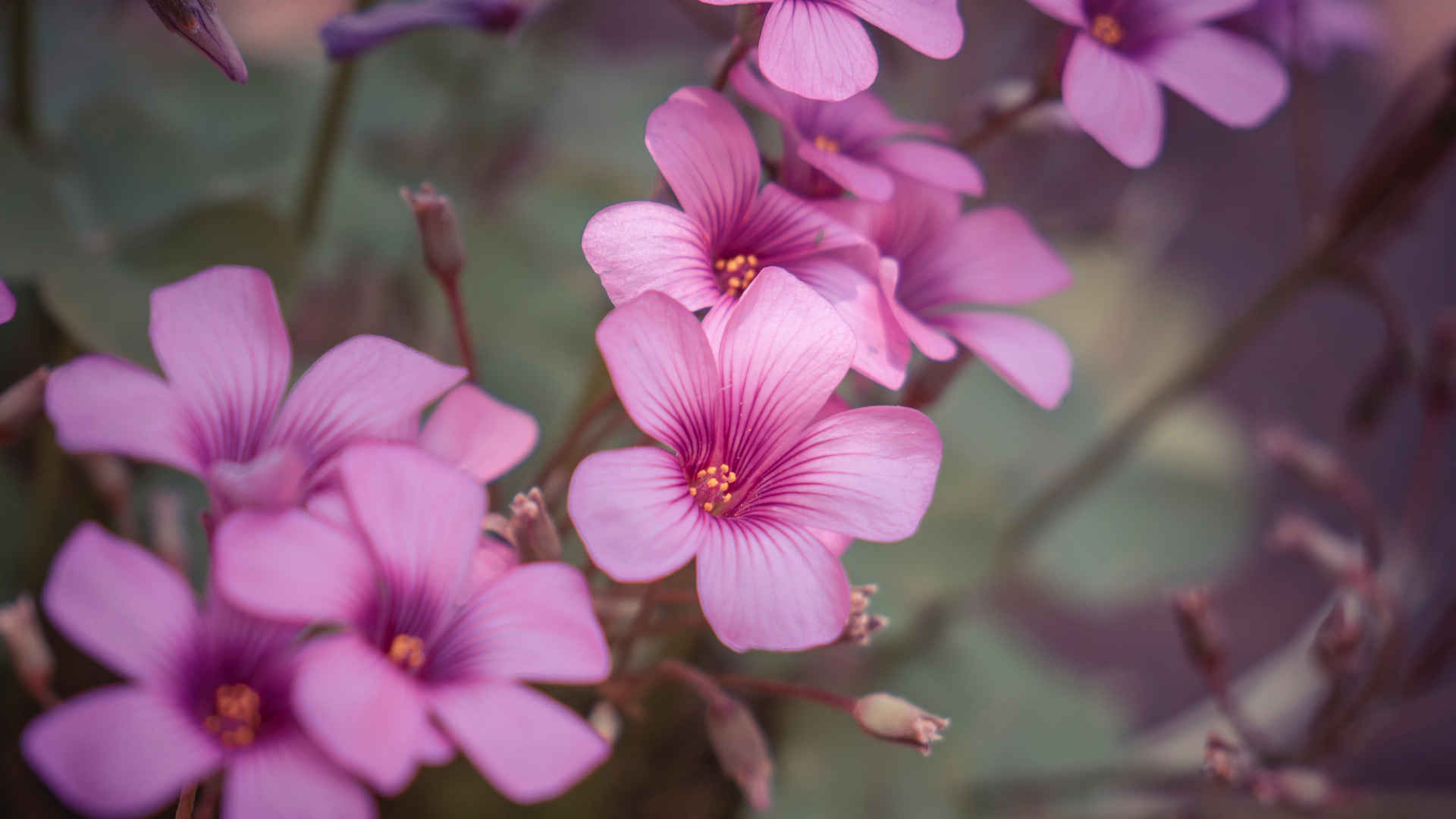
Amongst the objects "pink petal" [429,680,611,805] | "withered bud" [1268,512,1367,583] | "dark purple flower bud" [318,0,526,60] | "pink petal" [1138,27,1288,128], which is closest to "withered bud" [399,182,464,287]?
"dark purple flower bud" [318,0,526,60]

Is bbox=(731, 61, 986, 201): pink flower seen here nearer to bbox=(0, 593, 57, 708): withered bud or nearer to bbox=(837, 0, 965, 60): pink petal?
bbox=(837, 0, 965, 60): pink petal

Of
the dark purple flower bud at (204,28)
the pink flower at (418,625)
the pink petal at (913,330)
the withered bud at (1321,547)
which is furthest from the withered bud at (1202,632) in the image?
the dark purple flower bud at (204,28)

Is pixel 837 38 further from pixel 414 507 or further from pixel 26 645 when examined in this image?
pixel 26 645

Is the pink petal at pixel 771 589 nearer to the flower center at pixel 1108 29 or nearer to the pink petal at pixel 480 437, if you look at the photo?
the pink petal at pixel 480 437

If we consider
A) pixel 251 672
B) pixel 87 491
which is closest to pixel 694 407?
pixel 251 672

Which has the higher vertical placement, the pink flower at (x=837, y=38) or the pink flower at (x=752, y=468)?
the pink flower at (x=837, y=38)

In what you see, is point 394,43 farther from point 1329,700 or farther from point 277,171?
point 1329,700
